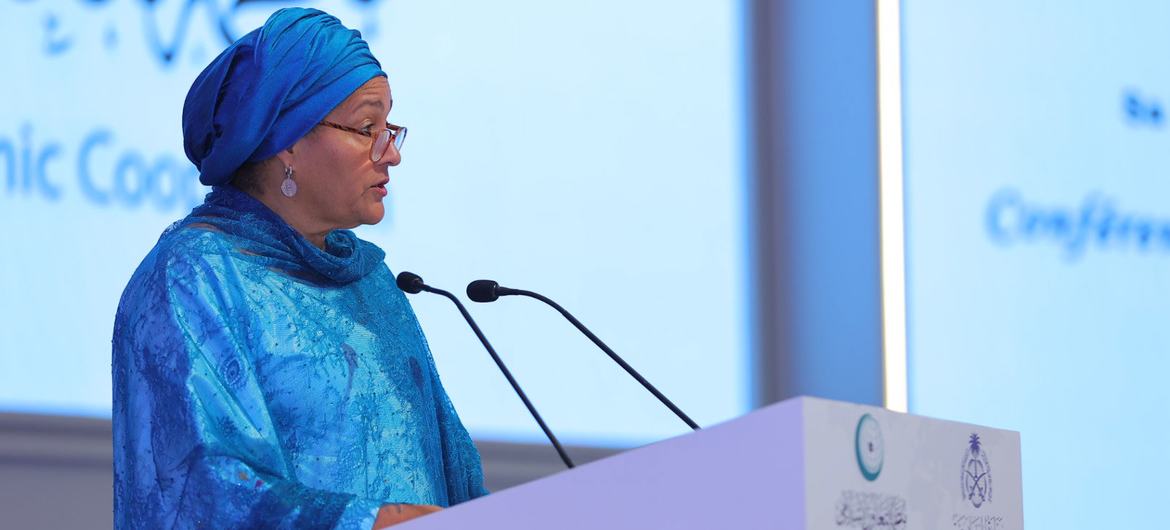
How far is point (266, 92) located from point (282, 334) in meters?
0.29

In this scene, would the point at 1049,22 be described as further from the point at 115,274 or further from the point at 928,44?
the point at 115,274

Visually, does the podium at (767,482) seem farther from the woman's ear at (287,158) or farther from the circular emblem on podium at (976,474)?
the woman's ear at (287,158)

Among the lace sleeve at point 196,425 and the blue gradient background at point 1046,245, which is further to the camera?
the blue gradient background at point 1046,245

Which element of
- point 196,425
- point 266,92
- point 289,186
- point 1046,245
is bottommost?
point 1046,245

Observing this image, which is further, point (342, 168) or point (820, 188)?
point (820, 188)

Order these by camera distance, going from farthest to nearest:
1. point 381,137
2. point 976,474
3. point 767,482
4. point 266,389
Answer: point 381,137, point 266,389, point 976,474, point 767,482

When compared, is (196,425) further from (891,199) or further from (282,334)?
(891,199)

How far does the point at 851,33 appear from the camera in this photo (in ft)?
11.8

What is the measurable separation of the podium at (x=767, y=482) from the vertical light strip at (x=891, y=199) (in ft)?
7.16

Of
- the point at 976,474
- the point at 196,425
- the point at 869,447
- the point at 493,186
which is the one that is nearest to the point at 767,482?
the point at 869,447

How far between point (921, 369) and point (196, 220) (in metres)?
2.16

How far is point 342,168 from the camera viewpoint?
1.87 meters

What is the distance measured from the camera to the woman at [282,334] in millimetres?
1563

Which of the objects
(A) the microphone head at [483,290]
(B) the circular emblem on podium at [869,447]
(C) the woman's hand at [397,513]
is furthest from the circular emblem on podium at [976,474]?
(A) the microphone head at [483,290]
